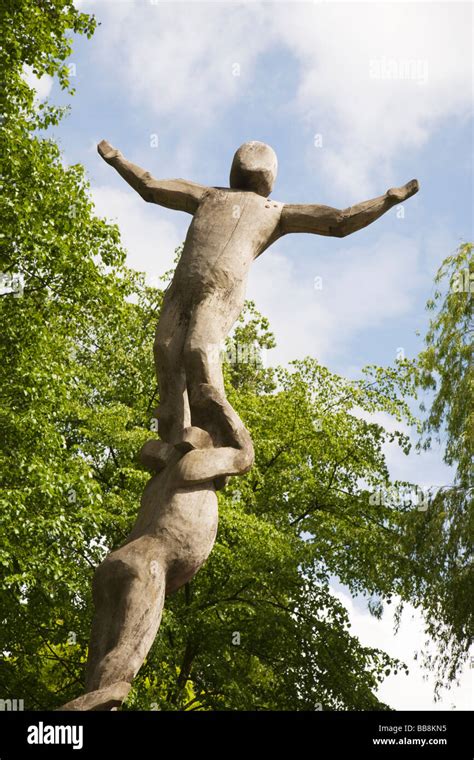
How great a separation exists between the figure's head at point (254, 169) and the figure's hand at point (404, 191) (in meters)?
0.87

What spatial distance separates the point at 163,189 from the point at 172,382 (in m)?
1.52

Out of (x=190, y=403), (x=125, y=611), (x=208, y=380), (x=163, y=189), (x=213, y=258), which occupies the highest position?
(x=163, y=189)

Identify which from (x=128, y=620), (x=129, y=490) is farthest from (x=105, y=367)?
(x=128, y=620)

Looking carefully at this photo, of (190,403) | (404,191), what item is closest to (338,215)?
(404,191)

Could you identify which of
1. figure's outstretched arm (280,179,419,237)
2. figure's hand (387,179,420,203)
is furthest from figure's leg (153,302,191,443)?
figure's hand (387,179,420,203)

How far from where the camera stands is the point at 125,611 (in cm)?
505

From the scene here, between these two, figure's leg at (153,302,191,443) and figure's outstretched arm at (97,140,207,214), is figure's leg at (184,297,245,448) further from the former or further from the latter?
figure's outstretched arm at (97,140,207,214)

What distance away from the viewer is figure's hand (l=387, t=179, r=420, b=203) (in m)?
6.62

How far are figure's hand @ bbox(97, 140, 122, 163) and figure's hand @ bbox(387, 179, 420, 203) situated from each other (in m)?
2.00

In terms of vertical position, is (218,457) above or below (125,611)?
above

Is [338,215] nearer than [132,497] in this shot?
Yes

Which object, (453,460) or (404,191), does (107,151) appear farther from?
(453,460)

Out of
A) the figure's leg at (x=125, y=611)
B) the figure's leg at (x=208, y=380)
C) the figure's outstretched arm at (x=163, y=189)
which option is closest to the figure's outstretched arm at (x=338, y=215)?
the figure's outstretched arm at (x=163, y=189)
